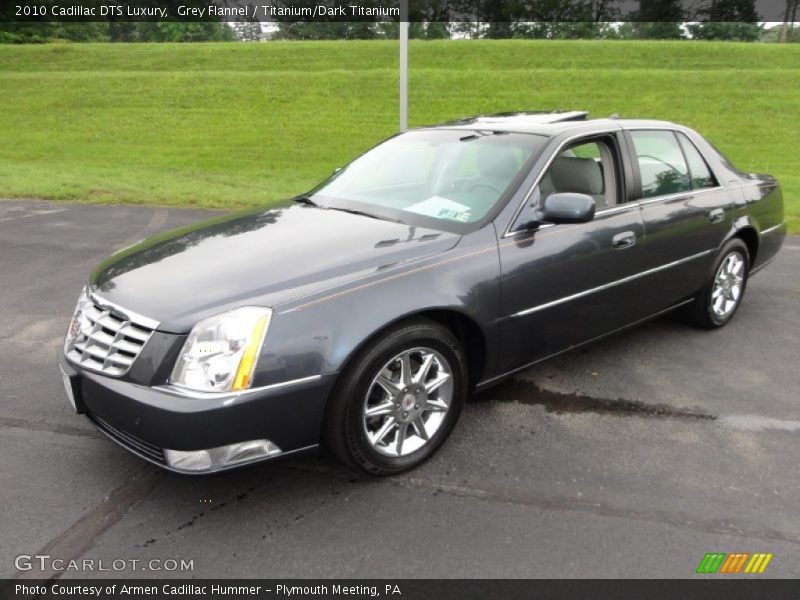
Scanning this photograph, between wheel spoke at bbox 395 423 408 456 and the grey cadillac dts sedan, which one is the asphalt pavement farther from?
the grey cadillac dts sedan

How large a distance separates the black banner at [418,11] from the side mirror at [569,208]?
135 ft

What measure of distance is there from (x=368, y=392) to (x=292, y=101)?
76.3ft

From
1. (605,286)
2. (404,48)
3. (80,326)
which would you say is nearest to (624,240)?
(605,286)

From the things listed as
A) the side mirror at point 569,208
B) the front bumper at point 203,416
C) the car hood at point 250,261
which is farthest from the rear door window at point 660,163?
the front bumper at point 203,416

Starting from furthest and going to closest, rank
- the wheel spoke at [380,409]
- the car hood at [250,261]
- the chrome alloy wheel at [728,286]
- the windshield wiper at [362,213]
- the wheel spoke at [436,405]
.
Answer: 1. the chrome alloy wheel at [728,286]
2. the windshield wiper at [362,213]
3. the wheel spoke at [436,405]
4. the wheel spoke at [380,409]
5. the car hood at [250,261]

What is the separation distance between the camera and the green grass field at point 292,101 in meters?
15.0

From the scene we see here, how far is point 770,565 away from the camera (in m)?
2.43

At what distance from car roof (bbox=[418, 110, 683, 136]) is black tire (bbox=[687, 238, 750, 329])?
101cm

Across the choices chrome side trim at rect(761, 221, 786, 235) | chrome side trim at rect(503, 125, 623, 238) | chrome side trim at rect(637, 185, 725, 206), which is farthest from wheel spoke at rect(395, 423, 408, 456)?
chrome side trim at rect(761, 221, 786, 235)

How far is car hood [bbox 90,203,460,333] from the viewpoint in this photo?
104 inches

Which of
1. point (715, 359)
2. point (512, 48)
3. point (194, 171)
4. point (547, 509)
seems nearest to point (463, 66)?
point (512, 48)

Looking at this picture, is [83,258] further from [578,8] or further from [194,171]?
[578,8]
